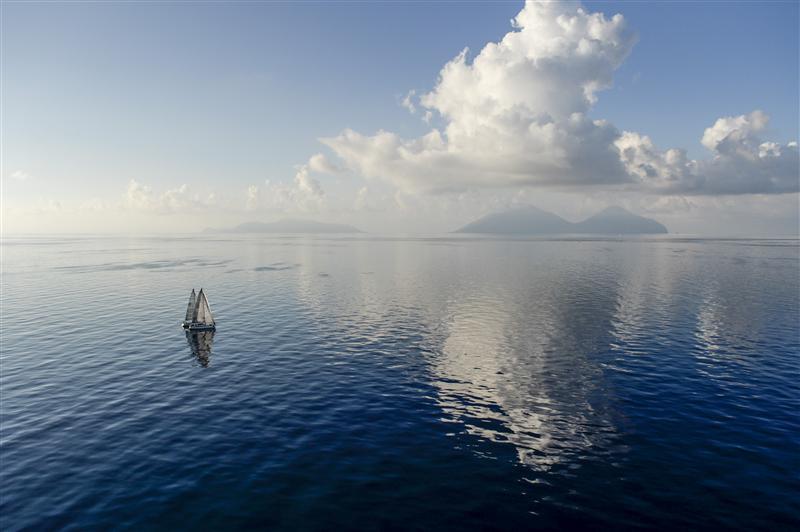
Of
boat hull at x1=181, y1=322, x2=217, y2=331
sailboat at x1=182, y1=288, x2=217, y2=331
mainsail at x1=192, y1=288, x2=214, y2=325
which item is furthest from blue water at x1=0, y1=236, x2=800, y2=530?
mainsail at x1=192, y1=288, x2=214, y2=325

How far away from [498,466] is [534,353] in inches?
1382

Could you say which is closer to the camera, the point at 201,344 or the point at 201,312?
the point at 201,344

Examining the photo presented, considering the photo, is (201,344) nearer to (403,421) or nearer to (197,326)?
(197,326)

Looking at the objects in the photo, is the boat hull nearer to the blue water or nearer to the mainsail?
the mainsail

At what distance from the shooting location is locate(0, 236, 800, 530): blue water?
31125 millimetres

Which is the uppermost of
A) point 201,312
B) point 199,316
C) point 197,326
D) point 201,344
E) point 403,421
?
point 201,312

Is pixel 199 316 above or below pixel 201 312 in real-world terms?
below

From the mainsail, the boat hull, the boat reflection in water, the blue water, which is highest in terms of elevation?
the mainsail

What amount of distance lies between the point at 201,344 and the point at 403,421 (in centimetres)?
4559

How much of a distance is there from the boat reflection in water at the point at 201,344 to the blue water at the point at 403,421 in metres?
0.62

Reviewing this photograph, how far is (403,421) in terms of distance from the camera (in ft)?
147

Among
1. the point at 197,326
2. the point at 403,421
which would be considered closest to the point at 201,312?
the point at 197,326

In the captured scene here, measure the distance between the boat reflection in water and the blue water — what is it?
617 mm

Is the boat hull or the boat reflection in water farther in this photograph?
the boat hull
